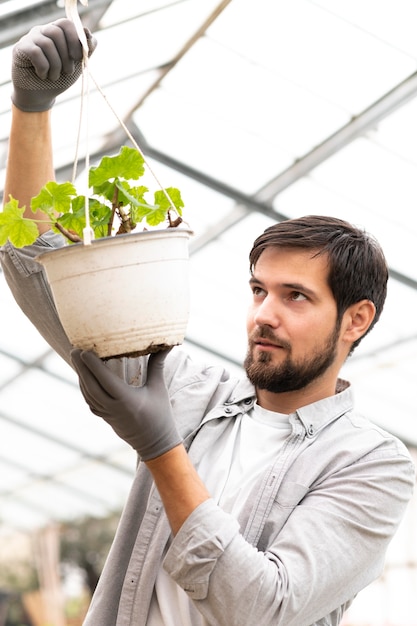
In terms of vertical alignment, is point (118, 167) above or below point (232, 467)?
above

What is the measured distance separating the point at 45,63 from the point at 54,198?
238 mm

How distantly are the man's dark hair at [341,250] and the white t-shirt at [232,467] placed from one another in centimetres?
22

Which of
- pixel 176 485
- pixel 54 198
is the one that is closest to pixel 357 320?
pixel 176 485

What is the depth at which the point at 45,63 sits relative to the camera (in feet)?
5.03

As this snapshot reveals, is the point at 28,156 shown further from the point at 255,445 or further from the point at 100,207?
the point at 255,445

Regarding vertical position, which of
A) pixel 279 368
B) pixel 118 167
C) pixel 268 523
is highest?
pixel 118 167

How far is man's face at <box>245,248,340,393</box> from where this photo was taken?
1635mm

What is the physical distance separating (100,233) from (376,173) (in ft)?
14.2

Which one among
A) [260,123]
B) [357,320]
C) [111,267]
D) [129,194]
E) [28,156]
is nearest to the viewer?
[111,267]

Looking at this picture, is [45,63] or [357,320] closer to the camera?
[45,63]

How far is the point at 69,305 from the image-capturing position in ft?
4.59

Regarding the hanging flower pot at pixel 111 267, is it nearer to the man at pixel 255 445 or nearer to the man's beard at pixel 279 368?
the man at pixel 255 445

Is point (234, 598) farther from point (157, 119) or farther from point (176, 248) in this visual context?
point (157, 119)

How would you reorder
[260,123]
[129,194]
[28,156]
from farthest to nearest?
[260,123], [28,156], [129,194]
